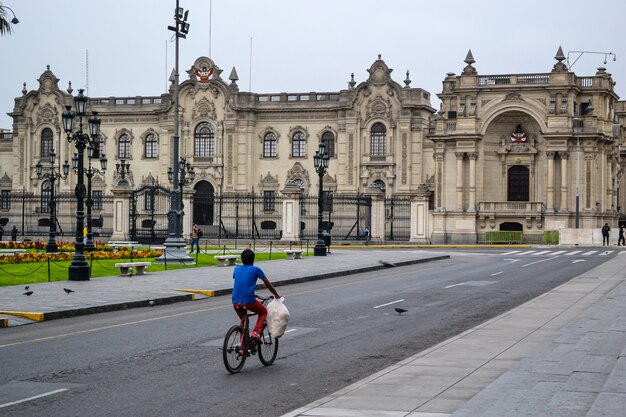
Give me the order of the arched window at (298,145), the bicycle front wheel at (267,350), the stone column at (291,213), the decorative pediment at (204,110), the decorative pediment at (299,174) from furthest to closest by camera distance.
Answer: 1. the decorative pediment at (204,110)
2. the arched window at (298,145)
3. the decorative pediment at (299,174)
4. the stone column at (291,213)
5. the bicycle front wheel at (267,350)

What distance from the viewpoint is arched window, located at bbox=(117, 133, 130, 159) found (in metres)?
82.1

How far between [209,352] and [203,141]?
6649cm

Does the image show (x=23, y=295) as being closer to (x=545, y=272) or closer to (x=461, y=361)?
→ (x=461, y=361)

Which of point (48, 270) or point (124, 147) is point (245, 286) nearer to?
point (48, 270)

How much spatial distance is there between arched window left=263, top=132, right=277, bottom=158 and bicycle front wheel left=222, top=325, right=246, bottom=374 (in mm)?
67327

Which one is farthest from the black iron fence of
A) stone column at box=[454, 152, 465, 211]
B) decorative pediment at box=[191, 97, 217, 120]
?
stone column at box=[454, 152, 465, 211]

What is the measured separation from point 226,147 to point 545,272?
158 ft

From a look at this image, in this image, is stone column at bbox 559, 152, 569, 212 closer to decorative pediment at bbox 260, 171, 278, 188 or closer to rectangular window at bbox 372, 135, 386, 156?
rectangular window at bbox 372, 135, 386, 156

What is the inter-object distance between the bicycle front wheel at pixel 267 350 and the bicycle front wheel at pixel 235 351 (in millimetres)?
443

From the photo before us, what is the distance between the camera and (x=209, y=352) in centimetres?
1437

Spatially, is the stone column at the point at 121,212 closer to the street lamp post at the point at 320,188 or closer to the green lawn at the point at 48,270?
the street lamp post at the point at 320,188

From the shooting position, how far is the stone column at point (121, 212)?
58156mm

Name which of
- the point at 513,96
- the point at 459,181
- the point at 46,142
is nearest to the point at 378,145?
the point at 459,181

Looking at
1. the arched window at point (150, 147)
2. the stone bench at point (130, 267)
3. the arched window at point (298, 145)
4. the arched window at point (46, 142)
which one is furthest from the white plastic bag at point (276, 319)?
the arched window at point (46, 142)
